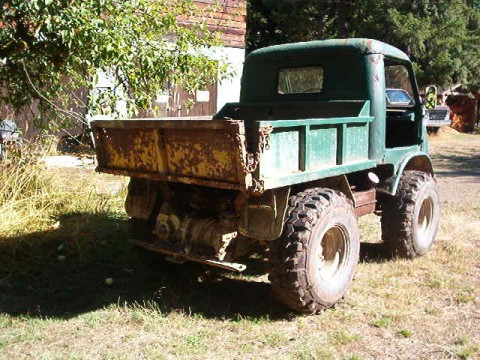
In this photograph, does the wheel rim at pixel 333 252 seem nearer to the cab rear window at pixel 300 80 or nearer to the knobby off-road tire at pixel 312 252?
the knobby off-road tire at pixel 312 252

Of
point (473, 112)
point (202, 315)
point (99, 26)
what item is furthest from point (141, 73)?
point (473, 112)

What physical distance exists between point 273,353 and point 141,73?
313 cm

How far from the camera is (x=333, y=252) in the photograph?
459cm

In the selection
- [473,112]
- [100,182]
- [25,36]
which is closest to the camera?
[25,36]

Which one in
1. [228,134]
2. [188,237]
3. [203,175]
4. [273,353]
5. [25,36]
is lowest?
[273,353]

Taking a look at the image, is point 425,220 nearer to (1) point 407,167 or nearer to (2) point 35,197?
(1) point 407,167

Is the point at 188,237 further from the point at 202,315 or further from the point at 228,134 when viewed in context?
the point at 228,134

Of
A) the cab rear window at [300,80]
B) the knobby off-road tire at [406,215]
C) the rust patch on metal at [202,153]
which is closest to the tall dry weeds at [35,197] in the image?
the rust patch on metal at [202,153]

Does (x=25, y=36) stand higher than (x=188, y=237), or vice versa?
(x=25, y=36)

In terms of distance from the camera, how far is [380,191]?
17.8 ft

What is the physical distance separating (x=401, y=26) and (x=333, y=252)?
16727 mm

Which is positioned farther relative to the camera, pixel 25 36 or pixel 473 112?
pixel 473 112

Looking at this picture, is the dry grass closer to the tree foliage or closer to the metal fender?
the metal fender

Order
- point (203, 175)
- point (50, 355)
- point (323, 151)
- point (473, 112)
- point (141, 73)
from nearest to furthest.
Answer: point (50, 355), point (203, 175), point (323, 151), point (141, 73), point (473, 112)
